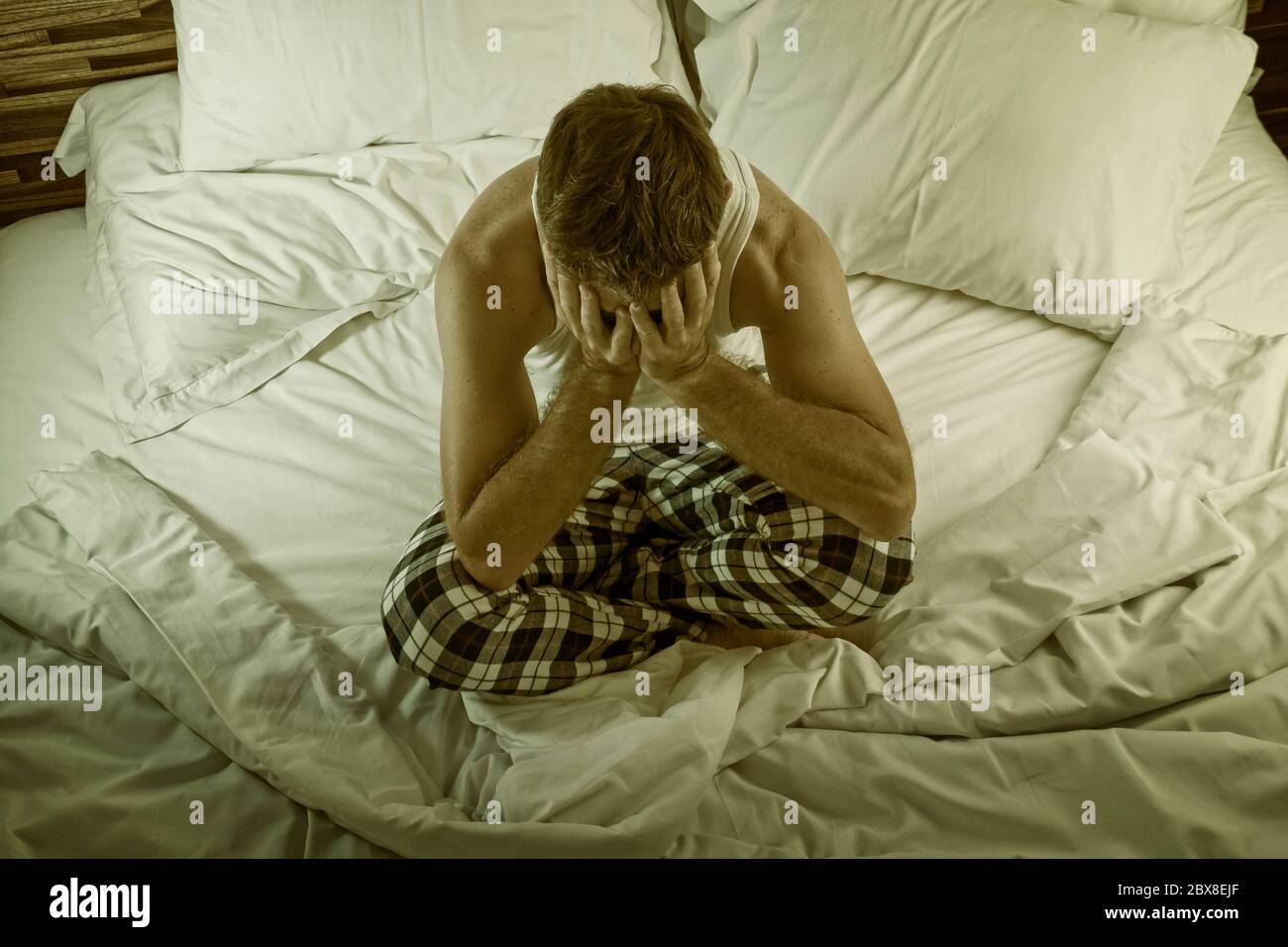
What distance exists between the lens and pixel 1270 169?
61.8 inches

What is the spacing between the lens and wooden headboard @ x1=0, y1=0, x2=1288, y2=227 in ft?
4.87

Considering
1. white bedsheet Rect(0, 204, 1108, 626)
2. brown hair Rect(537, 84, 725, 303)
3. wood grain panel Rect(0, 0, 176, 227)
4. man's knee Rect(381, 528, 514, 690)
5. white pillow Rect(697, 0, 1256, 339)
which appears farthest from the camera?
wood grain panel Rect(0, 0, 176, 227)

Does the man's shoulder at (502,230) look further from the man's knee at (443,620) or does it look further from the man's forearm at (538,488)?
the man's knee at (443,620)

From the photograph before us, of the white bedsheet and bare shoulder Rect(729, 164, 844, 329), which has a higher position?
bare shoulder Rect(729, 164, 844, 329)

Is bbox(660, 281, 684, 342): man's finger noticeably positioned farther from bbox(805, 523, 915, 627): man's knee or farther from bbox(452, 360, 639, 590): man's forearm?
bbox(805, 523, 915, 627): man's knee

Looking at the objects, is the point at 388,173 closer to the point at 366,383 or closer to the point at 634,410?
the point at 366,383

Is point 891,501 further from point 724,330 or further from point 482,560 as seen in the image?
point 482,560

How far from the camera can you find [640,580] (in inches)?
45.1

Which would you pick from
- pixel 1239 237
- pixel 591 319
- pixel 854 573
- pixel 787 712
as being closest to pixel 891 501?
pixel 854 573

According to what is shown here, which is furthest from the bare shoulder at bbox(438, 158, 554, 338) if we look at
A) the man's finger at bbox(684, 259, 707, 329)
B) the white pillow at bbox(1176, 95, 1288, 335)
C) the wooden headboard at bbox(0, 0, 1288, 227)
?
the white pillow at bbox(1176, 95, 1288, 335)

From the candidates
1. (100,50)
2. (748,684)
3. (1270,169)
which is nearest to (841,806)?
(748,684)

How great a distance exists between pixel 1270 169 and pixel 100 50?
1824 mm

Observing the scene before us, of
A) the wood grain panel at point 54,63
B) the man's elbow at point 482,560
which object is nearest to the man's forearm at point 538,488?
the man's elbow at point 482,560

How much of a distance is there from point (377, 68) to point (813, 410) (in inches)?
32.5
